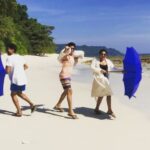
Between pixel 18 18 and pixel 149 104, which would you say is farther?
pixel 18 18

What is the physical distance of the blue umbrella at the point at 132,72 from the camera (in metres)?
10.0

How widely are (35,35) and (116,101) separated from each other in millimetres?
52235

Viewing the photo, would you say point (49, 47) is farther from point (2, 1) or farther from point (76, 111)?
point (76, 111)

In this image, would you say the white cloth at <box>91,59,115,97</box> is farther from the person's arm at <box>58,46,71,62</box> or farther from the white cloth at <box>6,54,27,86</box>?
the white cloth at <box>6,54,27,86</box>

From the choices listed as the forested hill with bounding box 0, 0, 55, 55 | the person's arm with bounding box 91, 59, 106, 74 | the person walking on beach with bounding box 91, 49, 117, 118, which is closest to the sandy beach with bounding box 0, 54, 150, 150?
the person walking on beach with bounding box 91, 49, 117, 118

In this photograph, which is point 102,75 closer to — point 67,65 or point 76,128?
point 67,65

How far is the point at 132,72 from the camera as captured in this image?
33.2 feet

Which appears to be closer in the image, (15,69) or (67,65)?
(15,69)

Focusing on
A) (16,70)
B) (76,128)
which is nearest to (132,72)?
(76,128)

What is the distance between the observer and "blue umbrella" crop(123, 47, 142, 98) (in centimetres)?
1005

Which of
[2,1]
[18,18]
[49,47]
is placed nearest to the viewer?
[2,1]

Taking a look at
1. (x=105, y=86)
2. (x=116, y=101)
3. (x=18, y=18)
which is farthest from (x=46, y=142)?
(x=18, y=18)

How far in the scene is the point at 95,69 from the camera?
10.0 metres

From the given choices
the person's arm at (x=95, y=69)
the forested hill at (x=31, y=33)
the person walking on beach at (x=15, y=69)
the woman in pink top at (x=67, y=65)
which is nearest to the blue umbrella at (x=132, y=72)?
the person's arm at (x=95, y=69)
